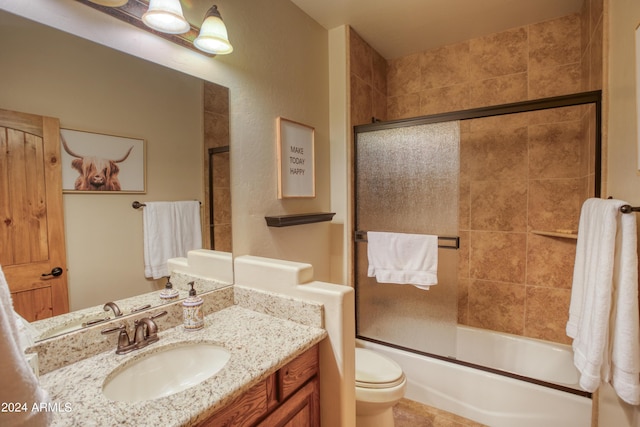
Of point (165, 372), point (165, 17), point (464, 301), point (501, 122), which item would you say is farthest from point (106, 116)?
point (464, 301)

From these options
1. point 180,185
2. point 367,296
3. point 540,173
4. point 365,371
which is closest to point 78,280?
point 180,185

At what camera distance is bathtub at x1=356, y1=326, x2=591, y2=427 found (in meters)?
1.65

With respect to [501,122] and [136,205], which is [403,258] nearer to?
[501,122]

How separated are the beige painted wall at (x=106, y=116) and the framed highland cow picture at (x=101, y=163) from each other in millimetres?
26

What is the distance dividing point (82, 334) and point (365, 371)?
1.29m

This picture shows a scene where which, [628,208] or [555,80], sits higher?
[555,80]

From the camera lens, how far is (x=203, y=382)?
854mm

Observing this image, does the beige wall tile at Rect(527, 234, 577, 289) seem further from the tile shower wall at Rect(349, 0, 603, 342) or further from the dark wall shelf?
the dark wall shelf

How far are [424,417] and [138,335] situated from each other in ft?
5.79

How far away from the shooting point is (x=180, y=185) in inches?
51.9

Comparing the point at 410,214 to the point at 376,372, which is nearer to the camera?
the point at 376,372

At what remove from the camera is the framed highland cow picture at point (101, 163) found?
993 millimetres

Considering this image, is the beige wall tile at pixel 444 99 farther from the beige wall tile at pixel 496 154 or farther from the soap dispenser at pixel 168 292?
the soap dispenser at pixel 168 292

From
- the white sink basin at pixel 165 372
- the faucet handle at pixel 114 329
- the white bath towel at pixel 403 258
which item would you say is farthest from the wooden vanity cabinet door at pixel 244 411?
the white bath towel at pixel 403 258
